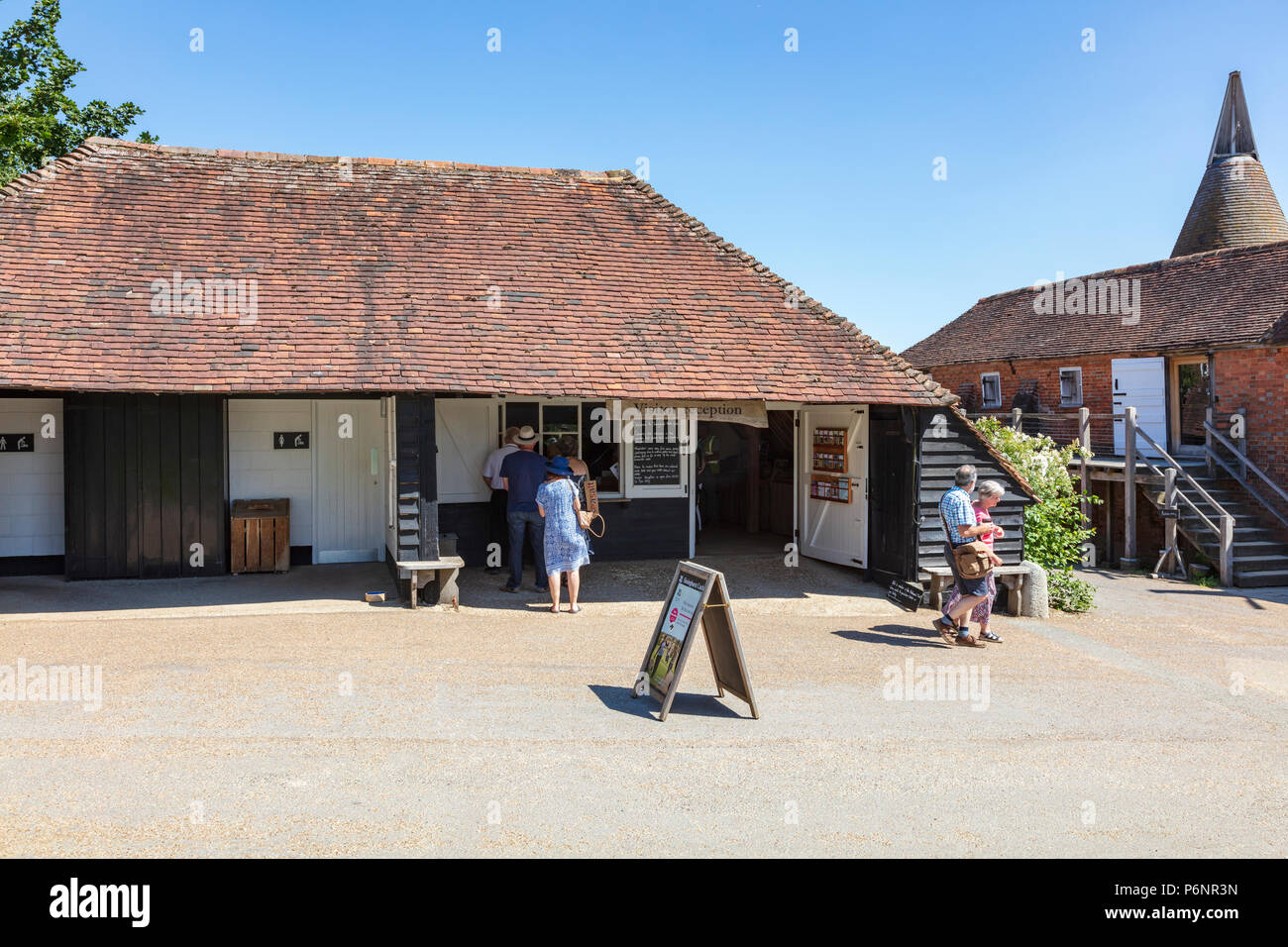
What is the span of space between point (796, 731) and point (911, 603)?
508 centimetres

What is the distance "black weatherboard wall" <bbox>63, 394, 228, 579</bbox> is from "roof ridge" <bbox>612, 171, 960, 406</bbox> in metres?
6.85

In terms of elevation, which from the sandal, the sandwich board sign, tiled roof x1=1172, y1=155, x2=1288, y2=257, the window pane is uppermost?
tiled roof x1=1172, y1=155, x2=1288, y2=257

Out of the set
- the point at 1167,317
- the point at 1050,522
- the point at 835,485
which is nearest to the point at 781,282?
the point at 835,485

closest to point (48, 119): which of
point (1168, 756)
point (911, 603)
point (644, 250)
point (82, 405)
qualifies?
point (82, 405)

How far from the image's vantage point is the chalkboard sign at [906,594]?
11.1 metres

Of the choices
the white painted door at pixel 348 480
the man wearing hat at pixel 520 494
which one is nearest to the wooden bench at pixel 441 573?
the man wearing hat at pixel 520 494

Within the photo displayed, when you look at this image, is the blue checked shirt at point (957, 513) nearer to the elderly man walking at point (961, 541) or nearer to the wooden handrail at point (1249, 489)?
the elderly man walking at point (961, 541)

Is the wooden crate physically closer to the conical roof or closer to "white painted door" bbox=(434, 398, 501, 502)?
"white painted door" bbox=(434, 398, 501, 502)

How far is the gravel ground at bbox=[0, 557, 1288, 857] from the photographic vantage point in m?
4.79

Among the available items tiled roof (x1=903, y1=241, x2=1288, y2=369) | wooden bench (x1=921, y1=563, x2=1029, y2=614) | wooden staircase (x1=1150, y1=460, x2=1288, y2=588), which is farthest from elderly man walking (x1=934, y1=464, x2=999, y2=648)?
tiled roof (x1=903, y1=241, x2=1288, y2=369)

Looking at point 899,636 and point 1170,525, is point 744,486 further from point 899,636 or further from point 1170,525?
point 899,636

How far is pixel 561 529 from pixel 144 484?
211 inches

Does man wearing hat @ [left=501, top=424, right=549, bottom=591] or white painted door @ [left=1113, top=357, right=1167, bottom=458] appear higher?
white painted door @ [left=1113, top=357, right=1167, bottom=458]
